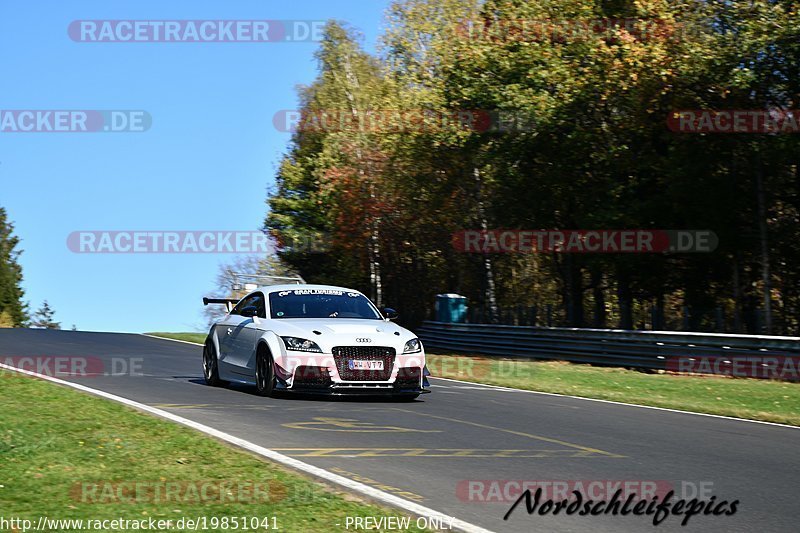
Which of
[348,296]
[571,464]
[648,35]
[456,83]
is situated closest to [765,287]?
[648,35]

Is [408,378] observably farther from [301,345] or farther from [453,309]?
[453,309]

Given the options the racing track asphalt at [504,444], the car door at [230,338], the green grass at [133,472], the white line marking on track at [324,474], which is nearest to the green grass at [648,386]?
the racing track asphalt at [504,444]

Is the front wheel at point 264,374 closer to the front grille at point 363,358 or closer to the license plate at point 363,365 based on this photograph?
the front grille at point 363,358

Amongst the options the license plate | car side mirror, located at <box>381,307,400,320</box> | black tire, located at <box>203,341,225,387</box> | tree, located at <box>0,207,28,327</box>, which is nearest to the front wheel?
the license plate

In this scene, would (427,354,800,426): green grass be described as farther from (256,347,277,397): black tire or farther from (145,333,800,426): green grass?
(256,347,277,397): black tire

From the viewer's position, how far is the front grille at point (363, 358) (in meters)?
14.3

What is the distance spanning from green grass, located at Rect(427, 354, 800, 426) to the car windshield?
14.2 ft

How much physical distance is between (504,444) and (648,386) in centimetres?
1115

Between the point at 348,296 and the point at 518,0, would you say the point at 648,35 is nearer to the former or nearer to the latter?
the point at 518,0

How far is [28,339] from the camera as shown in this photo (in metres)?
28.3

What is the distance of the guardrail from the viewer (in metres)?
23.1

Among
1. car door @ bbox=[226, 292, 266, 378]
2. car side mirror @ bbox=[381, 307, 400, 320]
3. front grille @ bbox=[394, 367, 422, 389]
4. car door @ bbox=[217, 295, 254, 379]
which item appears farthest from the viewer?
car side mirror @ bbox=[381, 307, 400, 320]

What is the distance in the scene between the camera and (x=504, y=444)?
35.3 ft

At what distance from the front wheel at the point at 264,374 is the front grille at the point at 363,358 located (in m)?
0.96
